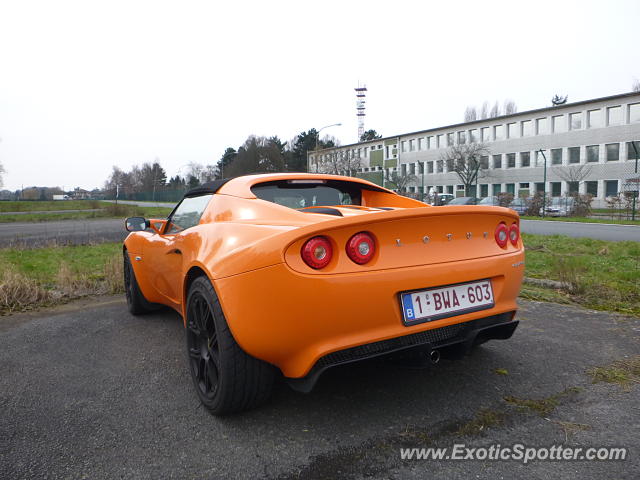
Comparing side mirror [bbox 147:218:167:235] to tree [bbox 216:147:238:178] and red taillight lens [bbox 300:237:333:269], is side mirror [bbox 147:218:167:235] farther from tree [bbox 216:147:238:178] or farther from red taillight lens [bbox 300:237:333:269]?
tree [bbox 216:147:238:178]

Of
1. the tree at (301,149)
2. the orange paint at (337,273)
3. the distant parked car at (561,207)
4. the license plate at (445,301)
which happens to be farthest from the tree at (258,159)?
the license plate at (445,301)

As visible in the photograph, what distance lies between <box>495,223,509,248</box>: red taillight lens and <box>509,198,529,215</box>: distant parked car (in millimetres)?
24237

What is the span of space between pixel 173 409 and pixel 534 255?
267 inches

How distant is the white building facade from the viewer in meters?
40.0

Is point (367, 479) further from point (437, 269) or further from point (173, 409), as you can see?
point (173, 409)

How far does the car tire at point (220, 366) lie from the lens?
7.69ft

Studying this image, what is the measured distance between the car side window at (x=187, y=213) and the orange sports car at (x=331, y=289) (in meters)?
0.42

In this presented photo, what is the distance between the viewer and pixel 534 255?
7.81 m

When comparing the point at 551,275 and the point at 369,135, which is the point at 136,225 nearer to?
the point at 551,275

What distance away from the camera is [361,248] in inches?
87.7

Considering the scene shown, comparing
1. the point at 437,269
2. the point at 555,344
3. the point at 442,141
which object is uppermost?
the point at 442,141

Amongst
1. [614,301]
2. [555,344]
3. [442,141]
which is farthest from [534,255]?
[442,141]

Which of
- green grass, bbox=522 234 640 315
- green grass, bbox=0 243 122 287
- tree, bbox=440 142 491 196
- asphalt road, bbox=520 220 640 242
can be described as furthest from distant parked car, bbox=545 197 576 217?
tree, bbox=440 142 491 196

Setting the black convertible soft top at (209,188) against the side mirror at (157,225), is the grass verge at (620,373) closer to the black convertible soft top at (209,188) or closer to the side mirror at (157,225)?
the black convertible soft top at (209,188)
